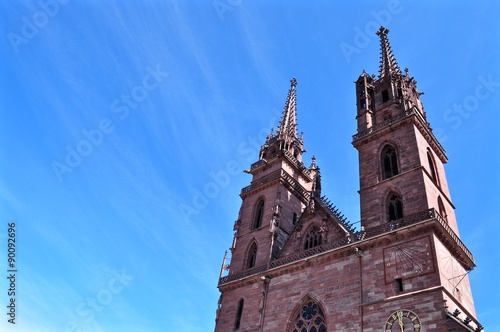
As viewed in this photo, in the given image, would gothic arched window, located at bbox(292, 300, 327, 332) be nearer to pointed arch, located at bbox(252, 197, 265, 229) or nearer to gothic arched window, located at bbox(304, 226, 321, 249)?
gothic arched window, located at bbox(304, 226, 321, 249)

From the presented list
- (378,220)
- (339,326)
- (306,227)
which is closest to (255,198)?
(306,227)

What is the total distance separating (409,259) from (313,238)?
301 inches

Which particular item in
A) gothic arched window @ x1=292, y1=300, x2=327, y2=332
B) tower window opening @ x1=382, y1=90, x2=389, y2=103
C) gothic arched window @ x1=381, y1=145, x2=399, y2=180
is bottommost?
gothic arched window @ x1=292, y1=300, x2=327, y2=332

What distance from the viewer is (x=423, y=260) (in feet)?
64.5

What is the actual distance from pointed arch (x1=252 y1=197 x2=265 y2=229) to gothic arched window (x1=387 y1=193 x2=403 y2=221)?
10.6 metres

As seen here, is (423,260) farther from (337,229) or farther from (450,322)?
(337,229)

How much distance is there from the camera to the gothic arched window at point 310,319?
861 inches

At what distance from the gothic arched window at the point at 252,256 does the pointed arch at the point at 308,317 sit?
6.71 metres

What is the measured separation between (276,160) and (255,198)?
378cm

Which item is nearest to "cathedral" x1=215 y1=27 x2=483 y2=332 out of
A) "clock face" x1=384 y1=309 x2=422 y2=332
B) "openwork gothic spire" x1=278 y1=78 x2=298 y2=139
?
"clock face" x1=384 y1=309 x2=422 y2=332

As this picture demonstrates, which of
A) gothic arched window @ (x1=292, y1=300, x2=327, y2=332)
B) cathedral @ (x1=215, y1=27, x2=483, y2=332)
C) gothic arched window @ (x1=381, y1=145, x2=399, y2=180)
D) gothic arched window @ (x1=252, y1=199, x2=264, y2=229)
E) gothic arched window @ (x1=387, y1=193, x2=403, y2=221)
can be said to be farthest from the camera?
gothic arched window @ (x1=252, y1=199, x2=264, y2=229)

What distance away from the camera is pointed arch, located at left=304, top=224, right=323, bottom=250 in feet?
87.1

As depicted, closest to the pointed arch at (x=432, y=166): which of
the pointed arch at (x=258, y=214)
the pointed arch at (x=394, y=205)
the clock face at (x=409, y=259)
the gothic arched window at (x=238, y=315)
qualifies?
the pointed arch at (x=394, y=205)

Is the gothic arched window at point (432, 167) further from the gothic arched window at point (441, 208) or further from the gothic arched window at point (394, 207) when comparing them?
the gothic arched window at point (394, 207)
